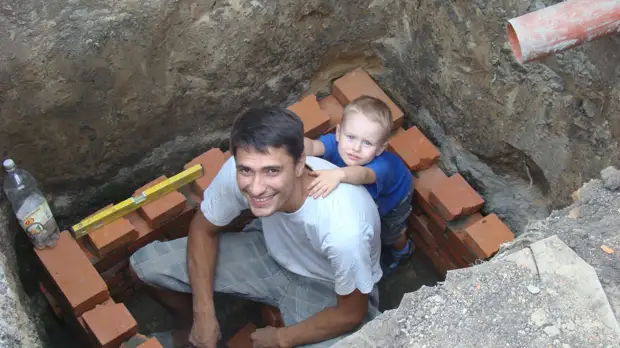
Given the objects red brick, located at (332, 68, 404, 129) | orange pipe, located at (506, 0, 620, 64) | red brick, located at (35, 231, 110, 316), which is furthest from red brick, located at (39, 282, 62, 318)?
orange pipe, located at (506, 0, 620, 64)

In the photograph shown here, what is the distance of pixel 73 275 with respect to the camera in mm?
3201

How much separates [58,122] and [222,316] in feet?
4.05

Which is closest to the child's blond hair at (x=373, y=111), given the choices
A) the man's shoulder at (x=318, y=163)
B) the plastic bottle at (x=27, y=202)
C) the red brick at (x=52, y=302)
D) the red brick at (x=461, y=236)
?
the man's shoulder at (x=318, y=163)

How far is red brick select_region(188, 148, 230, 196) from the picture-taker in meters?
3.58

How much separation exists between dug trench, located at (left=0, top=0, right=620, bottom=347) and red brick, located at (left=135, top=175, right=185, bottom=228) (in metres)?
0.02

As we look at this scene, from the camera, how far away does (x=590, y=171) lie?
120 inches

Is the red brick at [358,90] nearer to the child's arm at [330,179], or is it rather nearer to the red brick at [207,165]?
the red brick at [207,165]

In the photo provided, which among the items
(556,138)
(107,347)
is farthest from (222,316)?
(556,138)

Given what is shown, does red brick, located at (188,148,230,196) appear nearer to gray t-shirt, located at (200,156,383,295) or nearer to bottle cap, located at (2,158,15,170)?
gray t-shirt, located at (200,156,383,295)

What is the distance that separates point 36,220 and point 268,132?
111cm

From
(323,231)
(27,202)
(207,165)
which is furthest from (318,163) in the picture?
(27,202)

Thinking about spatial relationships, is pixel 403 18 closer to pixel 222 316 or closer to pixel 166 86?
pixel 166 86

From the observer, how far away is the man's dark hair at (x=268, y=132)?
2.72 m

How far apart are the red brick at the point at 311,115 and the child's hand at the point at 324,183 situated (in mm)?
765
